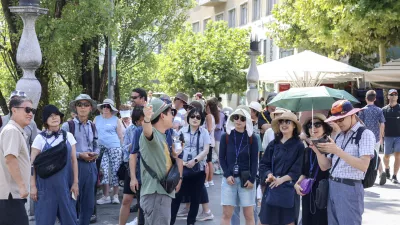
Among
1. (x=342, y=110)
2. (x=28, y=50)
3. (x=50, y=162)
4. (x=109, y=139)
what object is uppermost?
(x=28, y=50)

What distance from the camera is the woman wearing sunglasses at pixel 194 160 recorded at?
912 centimetres

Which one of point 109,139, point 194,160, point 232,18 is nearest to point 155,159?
point 194,160

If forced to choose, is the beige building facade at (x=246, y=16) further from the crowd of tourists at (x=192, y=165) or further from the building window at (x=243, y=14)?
the crowd of tourists at (x=192, y=165)

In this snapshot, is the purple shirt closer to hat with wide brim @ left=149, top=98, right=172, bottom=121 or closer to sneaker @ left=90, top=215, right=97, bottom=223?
sneaker @ left=90, top=215, right=97, bottom=223

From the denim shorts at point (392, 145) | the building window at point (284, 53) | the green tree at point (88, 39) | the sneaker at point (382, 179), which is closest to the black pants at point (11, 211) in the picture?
the green tree at point (88, 39)

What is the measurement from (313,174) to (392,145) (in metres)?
7.50

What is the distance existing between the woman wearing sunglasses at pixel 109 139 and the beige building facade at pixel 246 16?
2150cm

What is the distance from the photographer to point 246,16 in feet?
139

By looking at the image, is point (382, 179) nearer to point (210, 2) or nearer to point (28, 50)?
point (28, 50)

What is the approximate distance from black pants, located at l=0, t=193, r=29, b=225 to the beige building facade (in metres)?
26.4

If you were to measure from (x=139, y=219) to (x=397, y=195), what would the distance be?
5881mm

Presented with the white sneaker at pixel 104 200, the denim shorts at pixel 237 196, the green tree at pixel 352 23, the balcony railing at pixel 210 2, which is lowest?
the white sneaker at pixel 104 200

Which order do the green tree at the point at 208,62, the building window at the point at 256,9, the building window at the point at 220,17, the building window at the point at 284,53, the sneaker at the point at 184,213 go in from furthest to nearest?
the building window at the point at 220,17
the building window at the point at 256,9
the building window at the point at 284,53
the green tree at the point at 208,62
the sneaker at the point at 184,213

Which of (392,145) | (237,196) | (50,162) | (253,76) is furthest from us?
(253,76)
